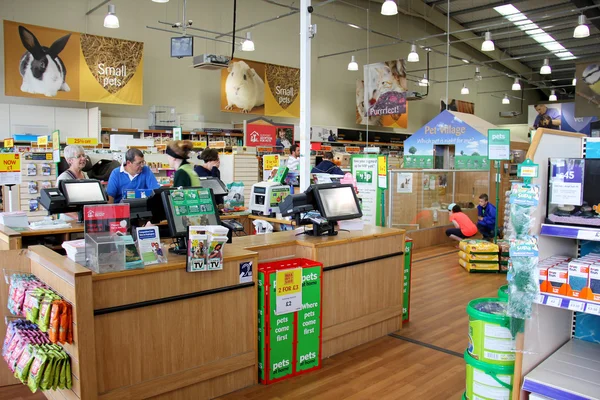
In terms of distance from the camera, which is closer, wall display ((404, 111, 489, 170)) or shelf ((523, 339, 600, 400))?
shelf ((523, 339, 600, 400))

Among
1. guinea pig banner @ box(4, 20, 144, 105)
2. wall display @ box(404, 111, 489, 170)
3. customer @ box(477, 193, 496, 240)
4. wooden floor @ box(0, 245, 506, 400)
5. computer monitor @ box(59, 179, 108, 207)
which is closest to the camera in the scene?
wooden floor @ box(0, 245, 506, 400)

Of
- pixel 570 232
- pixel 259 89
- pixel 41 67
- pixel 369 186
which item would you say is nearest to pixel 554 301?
pixel 570 232

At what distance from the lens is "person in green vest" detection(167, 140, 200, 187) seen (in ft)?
16.5

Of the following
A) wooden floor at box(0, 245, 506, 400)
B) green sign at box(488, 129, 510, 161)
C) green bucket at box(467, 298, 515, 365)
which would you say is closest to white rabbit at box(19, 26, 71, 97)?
wooden floor at box(0, 245, 506, 400)

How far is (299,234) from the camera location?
4375mm

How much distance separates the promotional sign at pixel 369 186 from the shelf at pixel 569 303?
4.32m

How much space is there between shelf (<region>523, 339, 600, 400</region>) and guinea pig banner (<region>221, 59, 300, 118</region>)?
1217 centimetres

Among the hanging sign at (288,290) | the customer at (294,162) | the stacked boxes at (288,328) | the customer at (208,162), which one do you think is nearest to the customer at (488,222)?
the customer at (294,162)

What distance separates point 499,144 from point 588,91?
4.22 meters

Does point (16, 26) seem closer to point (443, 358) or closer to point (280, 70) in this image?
point (280, 70)

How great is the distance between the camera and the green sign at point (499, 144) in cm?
812

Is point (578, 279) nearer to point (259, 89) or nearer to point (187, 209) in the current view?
point (187, 209)

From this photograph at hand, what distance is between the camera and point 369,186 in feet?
22.3

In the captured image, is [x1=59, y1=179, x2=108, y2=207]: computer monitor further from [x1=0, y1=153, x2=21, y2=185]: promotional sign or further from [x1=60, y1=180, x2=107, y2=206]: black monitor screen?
[x1=0, y1=153, x2=21, y2=185]: promotional sign
